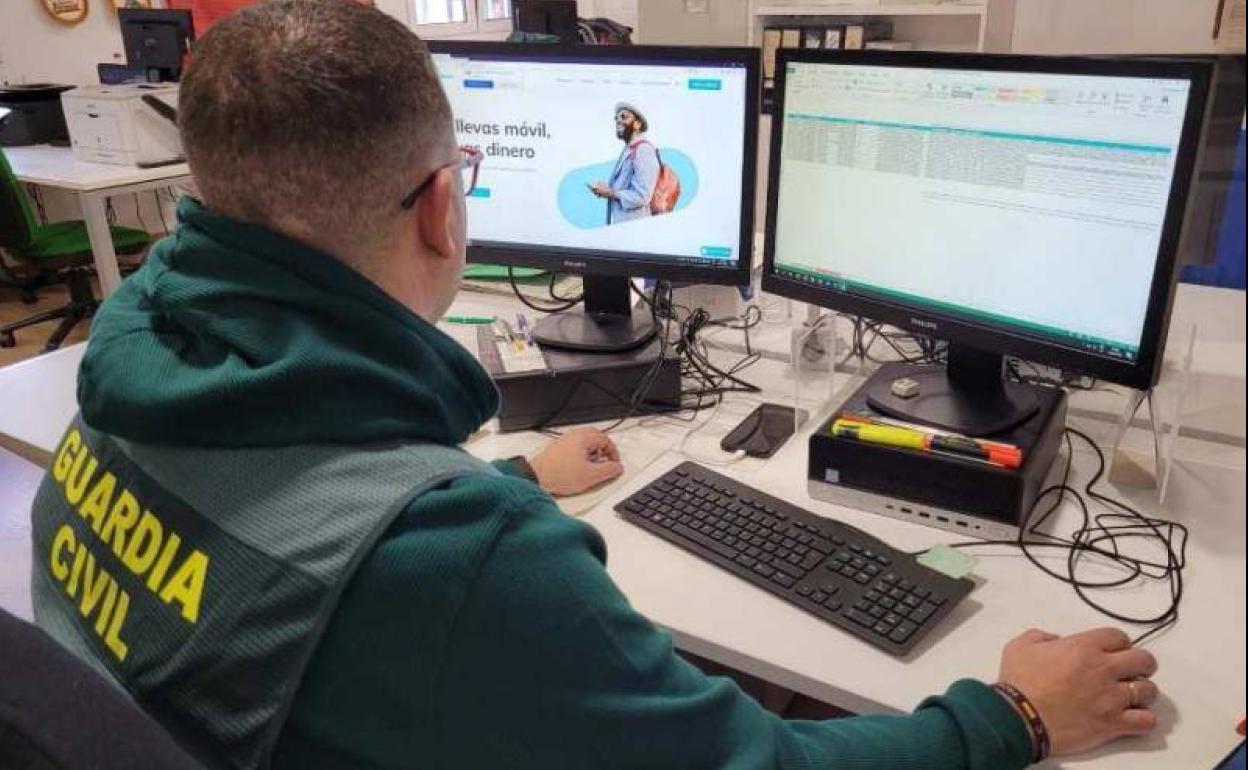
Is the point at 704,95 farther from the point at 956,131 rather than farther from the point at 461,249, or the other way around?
the point at 461,249

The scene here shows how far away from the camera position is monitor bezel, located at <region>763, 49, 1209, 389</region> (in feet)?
3.37

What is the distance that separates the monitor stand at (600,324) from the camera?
1.58 metres

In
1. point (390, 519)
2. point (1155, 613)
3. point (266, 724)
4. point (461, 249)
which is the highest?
point (461, 249)

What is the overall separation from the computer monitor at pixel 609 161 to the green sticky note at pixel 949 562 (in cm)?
56


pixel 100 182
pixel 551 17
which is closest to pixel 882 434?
pixel 100 182

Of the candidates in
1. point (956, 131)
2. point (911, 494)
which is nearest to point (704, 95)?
point (956, 131)

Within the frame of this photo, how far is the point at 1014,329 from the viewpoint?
1.24 metres

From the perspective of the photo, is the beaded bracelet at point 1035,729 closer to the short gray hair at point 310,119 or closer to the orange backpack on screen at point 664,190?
the short gray hair at point 310,119

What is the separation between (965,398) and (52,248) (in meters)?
3.79

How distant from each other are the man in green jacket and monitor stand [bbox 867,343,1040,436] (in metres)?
0.48

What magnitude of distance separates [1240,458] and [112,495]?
76 cm

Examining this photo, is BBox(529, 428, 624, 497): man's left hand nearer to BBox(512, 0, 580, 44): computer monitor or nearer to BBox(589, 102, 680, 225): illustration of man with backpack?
BBox(589, 102, 680, 225): illustration of man with backpack

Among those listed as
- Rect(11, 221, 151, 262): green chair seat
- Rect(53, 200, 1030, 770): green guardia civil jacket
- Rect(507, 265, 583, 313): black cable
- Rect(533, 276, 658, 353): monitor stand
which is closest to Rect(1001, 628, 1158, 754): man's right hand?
Rect(53, 200, 1030, 770): green guardia civil jacket

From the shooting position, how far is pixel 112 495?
30.7 inches
